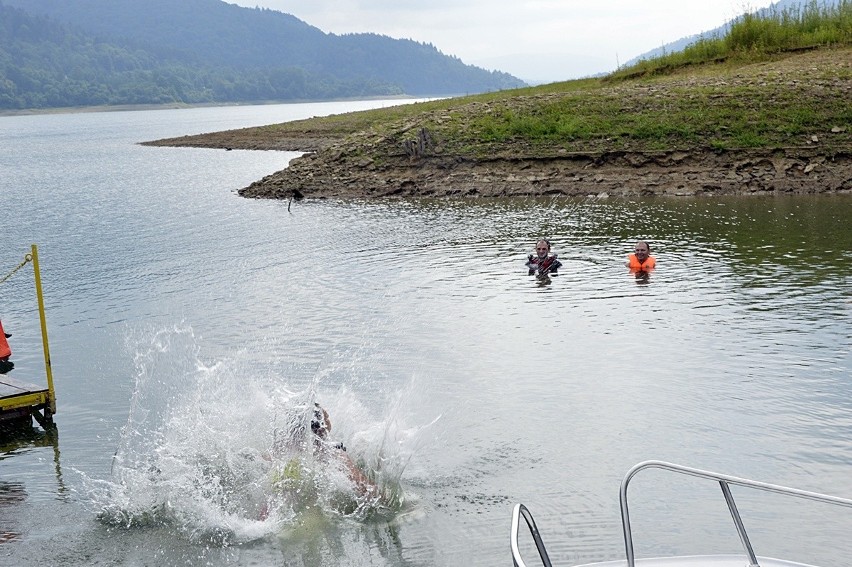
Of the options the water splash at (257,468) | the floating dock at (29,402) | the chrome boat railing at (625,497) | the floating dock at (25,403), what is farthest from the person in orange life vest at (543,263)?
the chrome boat railing at (625,497)

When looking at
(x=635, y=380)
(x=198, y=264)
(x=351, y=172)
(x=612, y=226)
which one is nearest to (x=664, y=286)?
(x=635, y=380)

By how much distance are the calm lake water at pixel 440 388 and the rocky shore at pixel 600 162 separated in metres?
5.69

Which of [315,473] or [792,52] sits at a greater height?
[792,52]

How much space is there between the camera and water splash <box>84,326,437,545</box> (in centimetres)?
1141

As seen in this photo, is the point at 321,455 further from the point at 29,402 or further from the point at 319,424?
the point at 29,402

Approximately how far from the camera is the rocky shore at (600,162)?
37.2 m

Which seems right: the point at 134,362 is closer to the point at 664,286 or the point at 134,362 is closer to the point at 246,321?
the point at 246,321

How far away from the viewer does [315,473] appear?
1187 cm

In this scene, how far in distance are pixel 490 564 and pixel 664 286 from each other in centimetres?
1317

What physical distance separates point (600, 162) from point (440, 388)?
85.4 ft

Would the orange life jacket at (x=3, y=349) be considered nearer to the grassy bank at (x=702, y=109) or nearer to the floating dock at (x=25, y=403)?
the floating dock at (x=25, y=403)

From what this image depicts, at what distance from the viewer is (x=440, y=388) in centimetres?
1588

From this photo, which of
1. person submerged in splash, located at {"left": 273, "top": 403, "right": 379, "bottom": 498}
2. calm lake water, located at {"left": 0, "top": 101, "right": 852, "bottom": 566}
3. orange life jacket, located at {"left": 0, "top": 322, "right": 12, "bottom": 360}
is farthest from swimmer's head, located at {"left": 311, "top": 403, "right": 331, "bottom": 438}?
orange life jacket, located at {"left": 0, "top": 322, "right": 12, "bottom": 360}

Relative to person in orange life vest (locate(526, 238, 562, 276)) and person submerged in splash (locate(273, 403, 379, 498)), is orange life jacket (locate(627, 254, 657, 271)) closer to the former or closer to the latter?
person in orange life vest (locate(526, 238, 562, 276))
